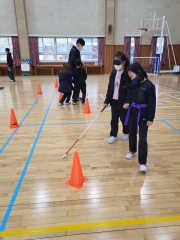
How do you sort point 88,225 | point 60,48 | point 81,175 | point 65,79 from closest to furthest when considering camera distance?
point 88,225 → point 81,175 → point 65,79 → point 60,48

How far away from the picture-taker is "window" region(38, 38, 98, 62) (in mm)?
12617

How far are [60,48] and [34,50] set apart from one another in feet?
5.71

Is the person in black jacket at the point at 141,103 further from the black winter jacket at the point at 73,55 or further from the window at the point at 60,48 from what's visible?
the window at the point at 60,48

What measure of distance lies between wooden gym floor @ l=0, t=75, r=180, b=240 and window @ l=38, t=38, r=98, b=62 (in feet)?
33.9

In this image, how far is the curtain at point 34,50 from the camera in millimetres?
12295

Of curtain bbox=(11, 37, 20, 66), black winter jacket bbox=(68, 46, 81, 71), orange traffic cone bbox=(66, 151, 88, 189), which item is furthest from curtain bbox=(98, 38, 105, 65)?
orange traffic cone bbox=(66, 151, 88, 189)

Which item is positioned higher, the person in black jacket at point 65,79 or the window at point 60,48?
the window at point 60,48

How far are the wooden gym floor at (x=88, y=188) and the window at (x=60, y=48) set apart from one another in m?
10.3

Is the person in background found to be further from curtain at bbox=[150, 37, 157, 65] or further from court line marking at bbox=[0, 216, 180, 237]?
curtain at bbox=[150, 37, 157, 65]

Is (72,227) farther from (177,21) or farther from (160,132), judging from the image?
(177,21)

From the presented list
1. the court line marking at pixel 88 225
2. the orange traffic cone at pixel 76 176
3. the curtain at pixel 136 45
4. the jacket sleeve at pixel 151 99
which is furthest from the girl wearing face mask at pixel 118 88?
the curtain at pixel 136 45

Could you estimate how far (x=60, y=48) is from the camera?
42.1 feet

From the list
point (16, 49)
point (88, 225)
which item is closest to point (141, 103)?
point (88, 225)

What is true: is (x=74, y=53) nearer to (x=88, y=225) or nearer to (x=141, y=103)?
(x=141, y=103)
